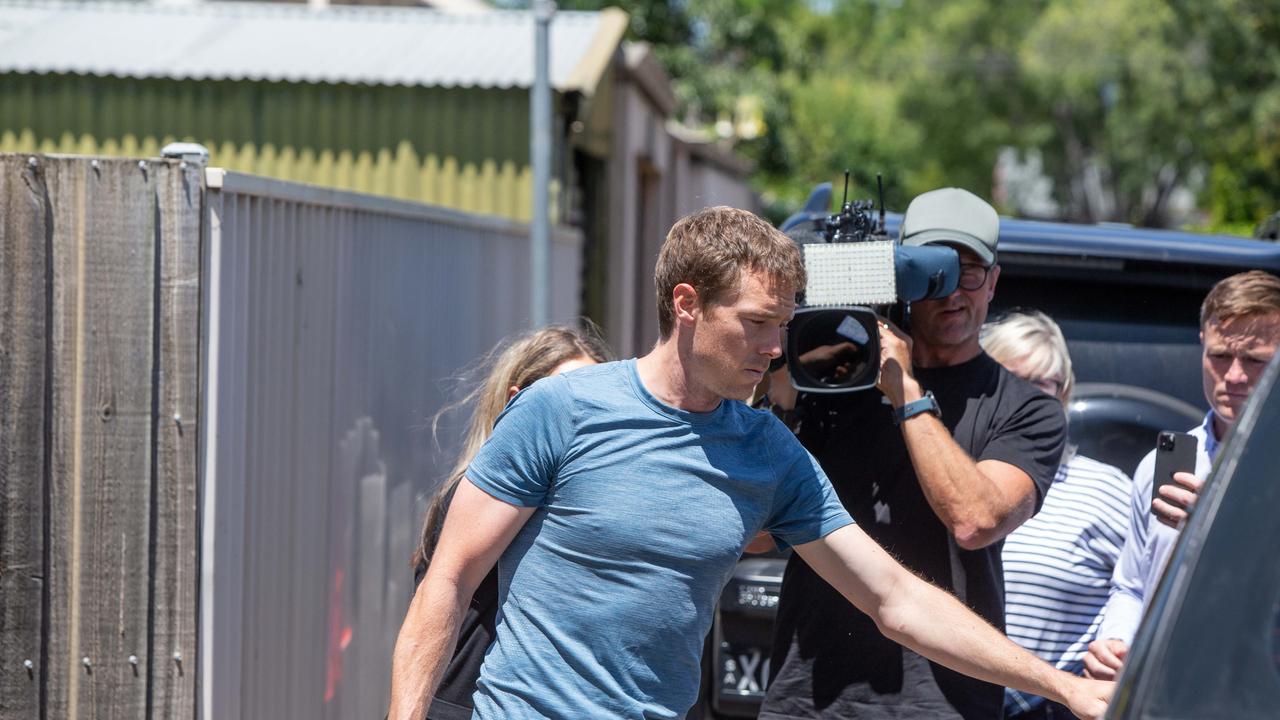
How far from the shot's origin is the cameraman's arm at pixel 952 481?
3.06 m

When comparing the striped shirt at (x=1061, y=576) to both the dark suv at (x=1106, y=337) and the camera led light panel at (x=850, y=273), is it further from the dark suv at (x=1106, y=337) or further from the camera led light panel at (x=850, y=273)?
the camera led light panel at (x=850, y=273)

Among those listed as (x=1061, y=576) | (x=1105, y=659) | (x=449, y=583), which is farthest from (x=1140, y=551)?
(x=449, y=583)

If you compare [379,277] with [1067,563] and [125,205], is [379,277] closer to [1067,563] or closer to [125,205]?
[125,205]

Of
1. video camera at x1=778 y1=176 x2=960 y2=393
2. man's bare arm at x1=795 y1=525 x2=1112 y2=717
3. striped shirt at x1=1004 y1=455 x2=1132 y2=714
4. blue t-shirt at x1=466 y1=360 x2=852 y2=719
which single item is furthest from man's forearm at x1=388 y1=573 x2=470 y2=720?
striped shirt at x1=1004 y1=455 x2=1132 y2=714

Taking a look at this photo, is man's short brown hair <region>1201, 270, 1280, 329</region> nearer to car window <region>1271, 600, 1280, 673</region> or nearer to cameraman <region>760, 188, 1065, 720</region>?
cameraman <region>760, 188, 1065, 720</region>

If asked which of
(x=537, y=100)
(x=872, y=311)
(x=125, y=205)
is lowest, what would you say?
(x=872, y=311)

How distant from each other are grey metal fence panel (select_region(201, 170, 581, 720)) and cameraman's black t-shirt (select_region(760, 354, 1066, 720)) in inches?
56.6

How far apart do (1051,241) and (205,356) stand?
8.03 feet

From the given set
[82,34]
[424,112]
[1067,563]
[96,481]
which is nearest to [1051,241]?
[1067,563]

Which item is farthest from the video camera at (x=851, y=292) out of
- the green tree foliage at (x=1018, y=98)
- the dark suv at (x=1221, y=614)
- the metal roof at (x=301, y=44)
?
the green tree foliage at (x=1018, y=98)

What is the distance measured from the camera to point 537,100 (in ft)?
22.0

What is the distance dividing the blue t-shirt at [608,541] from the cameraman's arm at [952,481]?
1.93ft

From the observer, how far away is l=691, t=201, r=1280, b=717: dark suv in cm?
432

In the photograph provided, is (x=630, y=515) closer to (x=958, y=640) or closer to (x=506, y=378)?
(x=958, y=640)
